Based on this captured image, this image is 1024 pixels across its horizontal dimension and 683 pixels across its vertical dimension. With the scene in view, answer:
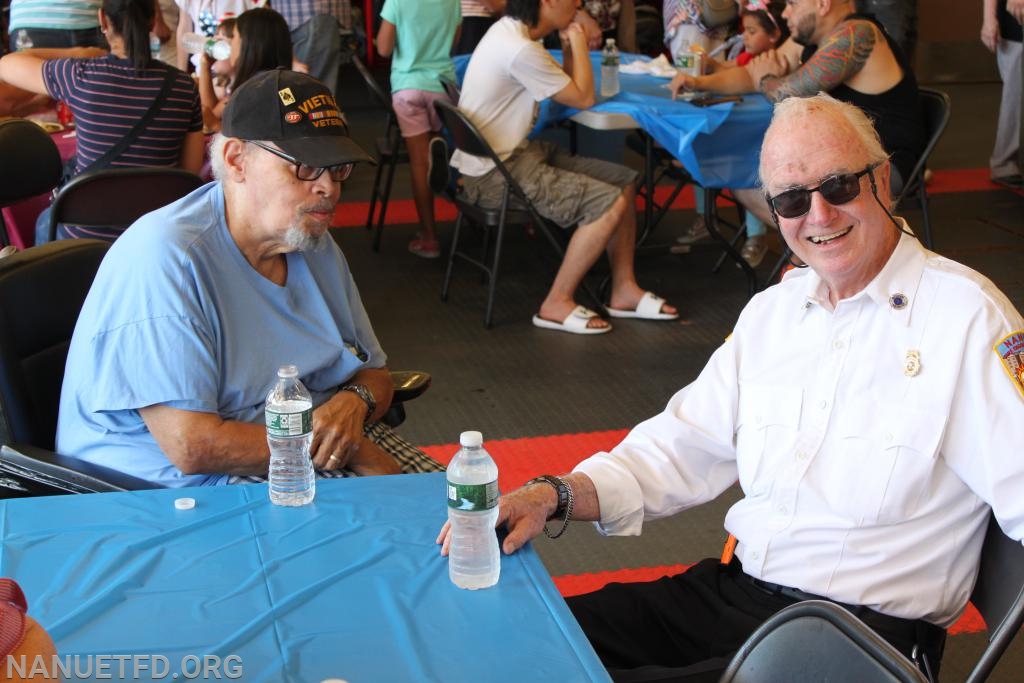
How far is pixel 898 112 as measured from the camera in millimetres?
4875

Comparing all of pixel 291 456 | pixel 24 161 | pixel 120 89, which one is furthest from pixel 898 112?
pixel 291 456

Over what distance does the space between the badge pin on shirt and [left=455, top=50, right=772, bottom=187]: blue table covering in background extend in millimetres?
3056

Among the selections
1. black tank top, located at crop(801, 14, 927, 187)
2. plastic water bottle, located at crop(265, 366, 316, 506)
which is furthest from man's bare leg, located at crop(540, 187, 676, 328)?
plastic water bottle, located at crop(265, 366, 316, 506)

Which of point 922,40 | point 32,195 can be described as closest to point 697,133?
point 32,195

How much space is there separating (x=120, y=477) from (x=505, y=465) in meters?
1.74

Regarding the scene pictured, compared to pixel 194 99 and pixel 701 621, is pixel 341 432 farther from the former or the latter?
pixel 194 99

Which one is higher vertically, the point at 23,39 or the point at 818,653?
the point at 818,653

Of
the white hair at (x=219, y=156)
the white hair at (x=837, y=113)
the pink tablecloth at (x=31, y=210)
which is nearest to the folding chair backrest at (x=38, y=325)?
the white hair at (x=219, y=156)

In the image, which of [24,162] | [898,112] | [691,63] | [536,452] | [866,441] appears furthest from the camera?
[691,63]

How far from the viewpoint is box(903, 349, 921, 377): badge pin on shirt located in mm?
1874

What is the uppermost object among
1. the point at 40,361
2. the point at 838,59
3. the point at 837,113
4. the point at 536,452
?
the point at 837,113

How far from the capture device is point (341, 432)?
2.36 metres

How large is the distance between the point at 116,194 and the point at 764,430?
2346 mm

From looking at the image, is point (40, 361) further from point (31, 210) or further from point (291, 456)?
point (31, 210)
